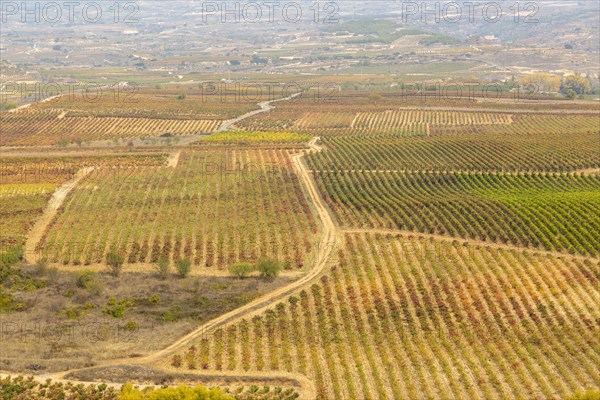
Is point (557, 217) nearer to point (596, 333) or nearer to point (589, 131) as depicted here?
point (596, 333)

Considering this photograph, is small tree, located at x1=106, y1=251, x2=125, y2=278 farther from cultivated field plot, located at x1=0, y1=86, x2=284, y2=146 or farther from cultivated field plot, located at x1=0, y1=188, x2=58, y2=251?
cultivated field plot, located at x1=0, y1=86, x2=284, y2=146

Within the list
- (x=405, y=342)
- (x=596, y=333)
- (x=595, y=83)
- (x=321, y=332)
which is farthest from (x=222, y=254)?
(x=595, y=83)

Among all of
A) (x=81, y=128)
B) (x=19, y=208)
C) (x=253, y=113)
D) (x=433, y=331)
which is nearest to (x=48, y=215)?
(x=19, y=208)

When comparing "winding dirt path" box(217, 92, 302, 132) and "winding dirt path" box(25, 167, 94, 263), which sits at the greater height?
"winding dirt path" box(217, 92, 302, 132)

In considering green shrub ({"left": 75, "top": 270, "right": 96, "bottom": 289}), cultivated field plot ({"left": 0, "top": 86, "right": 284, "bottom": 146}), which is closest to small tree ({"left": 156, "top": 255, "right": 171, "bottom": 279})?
green shrub ({"left": 75, "top": 270, "right": 96, "bottom": 289})

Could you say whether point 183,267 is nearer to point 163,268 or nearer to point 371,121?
point 163,268

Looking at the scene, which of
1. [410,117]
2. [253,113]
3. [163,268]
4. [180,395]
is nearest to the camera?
[180,395]
